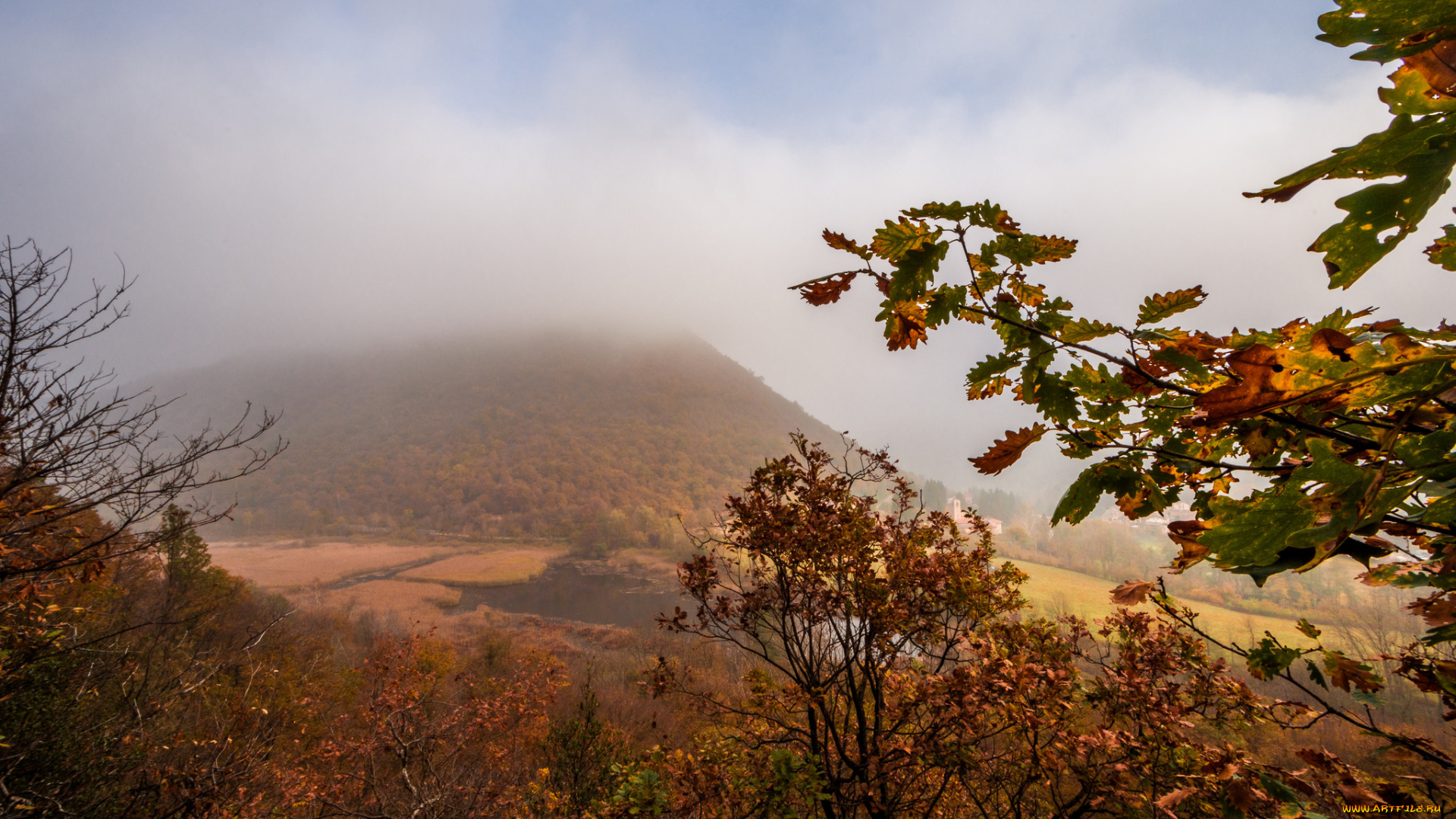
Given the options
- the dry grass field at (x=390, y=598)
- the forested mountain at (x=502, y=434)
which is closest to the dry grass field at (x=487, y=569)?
the dry grass field at (x=390, y=598)

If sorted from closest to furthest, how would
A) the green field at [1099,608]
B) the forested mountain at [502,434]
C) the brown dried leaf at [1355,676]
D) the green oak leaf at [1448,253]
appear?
the green oak leaf at [1448,253] → the brown dried leaf at [1355,676] → the green field at [1099,608] → the forested mountain at [502,434]

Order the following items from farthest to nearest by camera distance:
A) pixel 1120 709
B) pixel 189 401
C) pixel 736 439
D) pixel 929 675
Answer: pixel 189 401 < pixel 736 439 < pixel 929 675 < pixel 1120 709

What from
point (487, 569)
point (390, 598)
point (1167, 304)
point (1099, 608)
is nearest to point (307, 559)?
point (487, 569)

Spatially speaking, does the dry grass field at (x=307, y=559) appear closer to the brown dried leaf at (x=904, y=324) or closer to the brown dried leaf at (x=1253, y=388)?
the brown dried leaf at (x=904, y=324)

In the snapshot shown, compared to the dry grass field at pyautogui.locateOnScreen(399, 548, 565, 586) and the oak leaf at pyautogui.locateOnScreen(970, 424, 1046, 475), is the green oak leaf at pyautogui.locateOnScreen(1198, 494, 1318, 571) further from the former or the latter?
the dry grass field at pyautogui.locateOnScreen(399, 548, 565, 586)

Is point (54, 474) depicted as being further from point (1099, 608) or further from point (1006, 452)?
point (1099, 608)

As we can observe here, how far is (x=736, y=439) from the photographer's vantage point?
97250 mm

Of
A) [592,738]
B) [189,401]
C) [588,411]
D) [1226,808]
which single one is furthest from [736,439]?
[189,401]

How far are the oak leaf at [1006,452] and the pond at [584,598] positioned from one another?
4246 cm

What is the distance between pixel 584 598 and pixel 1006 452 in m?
51.7

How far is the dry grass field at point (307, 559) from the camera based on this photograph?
47844 mm

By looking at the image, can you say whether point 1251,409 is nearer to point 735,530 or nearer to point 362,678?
point 735,530

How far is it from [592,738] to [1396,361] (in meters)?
11.2

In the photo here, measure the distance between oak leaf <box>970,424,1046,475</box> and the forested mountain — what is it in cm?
6575
